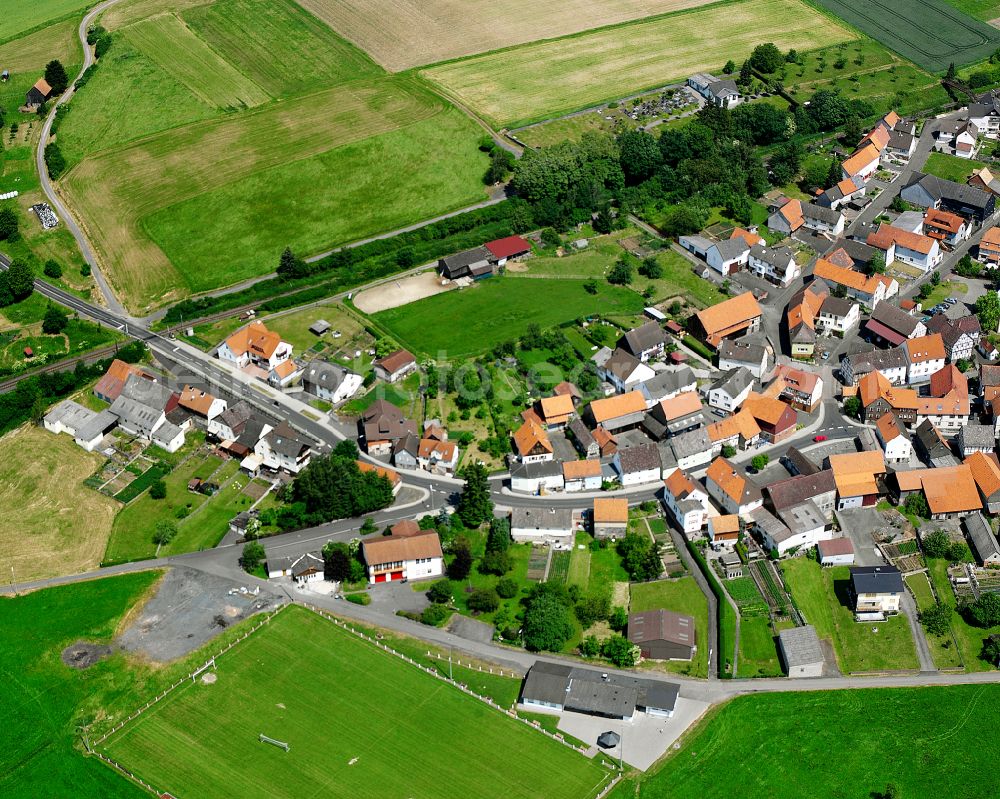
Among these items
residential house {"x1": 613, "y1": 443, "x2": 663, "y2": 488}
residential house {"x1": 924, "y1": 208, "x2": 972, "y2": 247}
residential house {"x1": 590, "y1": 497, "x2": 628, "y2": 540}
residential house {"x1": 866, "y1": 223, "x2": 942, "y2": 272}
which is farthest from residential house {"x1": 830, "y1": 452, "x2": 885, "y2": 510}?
residential house {"x1": 924, "y1": 208, "x2": 972, "y2": 247}

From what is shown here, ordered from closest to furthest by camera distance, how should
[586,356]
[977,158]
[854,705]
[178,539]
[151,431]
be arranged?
[854,705]
[178,539]
[151,431]
[586,356]
[977,158]

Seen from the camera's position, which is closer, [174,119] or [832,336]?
[832,336]

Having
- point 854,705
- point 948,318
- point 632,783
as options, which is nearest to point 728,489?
point 854,705

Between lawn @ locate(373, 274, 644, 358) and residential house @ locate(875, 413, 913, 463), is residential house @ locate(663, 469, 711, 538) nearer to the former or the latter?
residential house @ locate(875, 413, 913, 463)

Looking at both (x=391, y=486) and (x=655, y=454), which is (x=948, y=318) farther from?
(x=391, y=486)

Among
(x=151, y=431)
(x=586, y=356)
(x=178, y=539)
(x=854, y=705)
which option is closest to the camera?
(x=854, y=705)

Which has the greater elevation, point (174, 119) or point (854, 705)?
point (174, 119)

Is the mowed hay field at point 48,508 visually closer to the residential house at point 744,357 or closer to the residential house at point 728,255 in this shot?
the residential house at point 744,357
